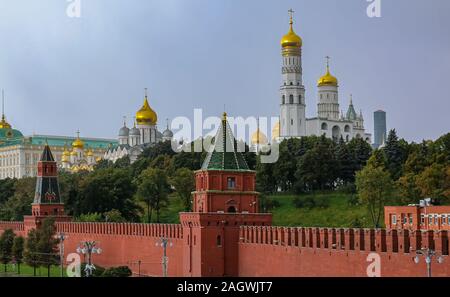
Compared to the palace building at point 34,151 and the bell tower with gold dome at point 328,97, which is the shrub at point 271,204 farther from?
the palace building at point 34,151

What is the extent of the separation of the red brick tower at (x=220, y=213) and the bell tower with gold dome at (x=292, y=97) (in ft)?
193

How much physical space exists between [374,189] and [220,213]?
20070 millimetres

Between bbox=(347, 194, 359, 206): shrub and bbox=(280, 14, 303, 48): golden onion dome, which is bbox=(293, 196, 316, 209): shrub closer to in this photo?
bbox=(347, 194, 359, 206): shrub

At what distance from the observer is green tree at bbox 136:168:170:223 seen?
7312cm

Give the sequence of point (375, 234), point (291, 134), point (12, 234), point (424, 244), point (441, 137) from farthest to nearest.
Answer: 1. point (291, 134)
2. point (441, 137)
3. point (12, 234)
4. point (375, 234)
5. point (424, 244)

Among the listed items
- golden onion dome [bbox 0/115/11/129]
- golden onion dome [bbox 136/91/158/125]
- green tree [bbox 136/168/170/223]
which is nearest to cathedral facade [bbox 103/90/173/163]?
golden onion dome [bbox 136/91/158/125]

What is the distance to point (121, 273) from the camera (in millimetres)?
44188

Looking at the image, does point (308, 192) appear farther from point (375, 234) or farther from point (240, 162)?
point (375, 234)

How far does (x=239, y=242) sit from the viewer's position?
42781 millimetres

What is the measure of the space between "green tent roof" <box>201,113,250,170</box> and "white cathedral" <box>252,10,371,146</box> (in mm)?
50964

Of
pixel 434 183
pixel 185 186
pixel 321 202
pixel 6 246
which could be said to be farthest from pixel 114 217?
pixel 434 183

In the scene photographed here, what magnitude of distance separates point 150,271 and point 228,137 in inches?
365
